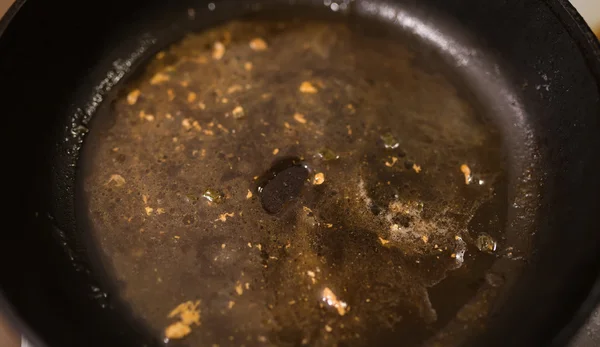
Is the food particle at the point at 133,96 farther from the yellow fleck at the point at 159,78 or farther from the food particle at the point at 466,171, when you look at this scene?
the food particle at the point at 466,171

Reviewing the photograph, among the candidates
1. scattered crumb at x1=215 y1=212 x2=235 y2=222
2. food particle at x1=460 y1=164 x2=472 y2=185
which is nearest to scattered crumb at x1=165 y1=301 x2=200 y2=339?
scattered crumb at x1=215 y1=212 x2=235 y2=222

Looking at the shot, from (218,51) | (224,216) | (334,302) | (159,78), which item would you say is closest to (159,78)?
(159,78)

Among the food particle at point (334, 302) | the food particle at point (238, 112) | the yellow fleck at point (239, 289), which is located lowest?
the yellow fleck at point (239, 289)

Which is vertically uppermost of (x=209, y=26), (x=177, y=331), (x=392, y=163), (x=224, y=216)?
(x=392, y=163)

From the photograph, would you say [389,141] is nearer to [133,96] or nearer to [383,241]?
[383,241]

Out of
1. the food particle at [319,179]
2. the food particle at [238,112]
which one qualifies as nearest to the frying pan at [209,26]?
the food particle at [238,112]

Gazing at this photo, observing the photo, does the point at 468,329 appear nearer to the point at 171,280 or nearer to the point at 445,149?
the point at 445,149
